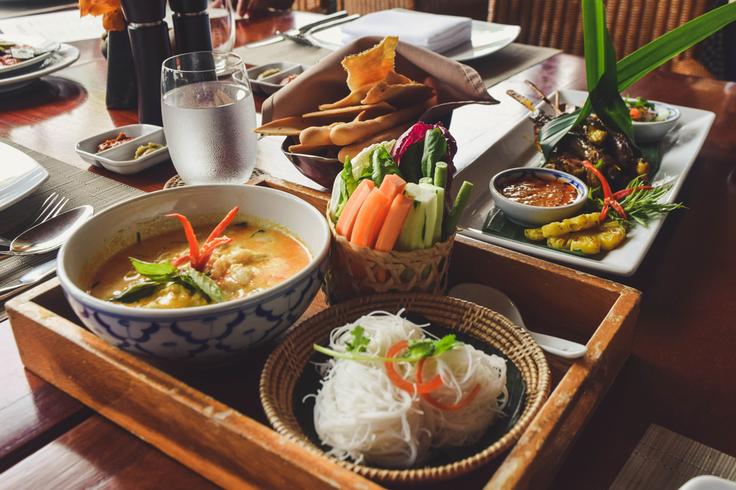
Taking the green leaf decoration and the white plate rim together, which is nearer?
the green leaf decoration

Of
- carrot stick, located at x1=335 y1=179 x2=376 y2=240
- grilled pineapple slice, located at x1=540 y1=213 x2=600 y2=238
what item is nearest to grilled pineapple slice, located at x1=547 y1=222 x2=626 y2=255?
grilled pineapple slice, located at x1=540 y1=213 x2=600 y2=238

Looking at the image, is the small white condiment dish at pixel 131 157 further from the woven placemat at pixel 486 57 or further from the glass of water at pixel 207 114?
the woven placemat at pixel 486 57

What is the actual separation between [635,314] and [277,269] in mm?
450

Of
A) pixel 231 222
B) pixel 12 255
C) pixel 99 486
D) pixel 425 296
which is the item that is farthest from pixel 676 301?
pixel 12 255

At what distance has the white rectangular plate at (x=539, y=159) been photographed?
1.00 metres

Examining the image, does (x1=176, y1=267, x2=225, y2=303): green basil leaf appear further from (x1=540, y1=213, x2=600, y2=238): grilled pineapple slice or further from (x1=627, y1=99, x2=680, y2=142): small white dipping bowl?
(x1=627, y1=99, x2=680, y2=142): small white dipping bowl

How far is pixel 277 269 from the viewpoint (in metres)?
0.85

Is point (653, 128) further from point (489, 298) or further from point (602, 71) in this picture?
point (489, 298)

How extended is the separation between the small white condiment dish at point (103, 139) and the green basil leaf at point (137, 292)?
658 mm

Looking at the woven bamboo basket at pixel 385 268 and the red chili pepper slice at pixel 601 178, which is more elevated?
the woven bamboo basket at pixel 385 268

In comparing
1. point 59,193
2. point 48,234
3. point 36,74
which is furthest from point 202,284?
point 36,74

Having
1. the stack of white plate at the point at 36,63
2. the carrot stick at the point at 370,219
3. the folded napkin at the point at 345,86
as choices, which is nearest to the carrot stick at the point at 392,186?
the carrot stick at the point at 370,219

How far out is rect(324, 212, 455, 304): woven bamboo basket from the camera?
796 mm

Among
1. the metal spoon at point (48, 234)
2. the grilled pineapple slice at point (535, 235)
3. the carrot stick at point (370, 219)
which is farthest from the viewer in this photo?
the grilled pineapple slice at point (535, 235)
